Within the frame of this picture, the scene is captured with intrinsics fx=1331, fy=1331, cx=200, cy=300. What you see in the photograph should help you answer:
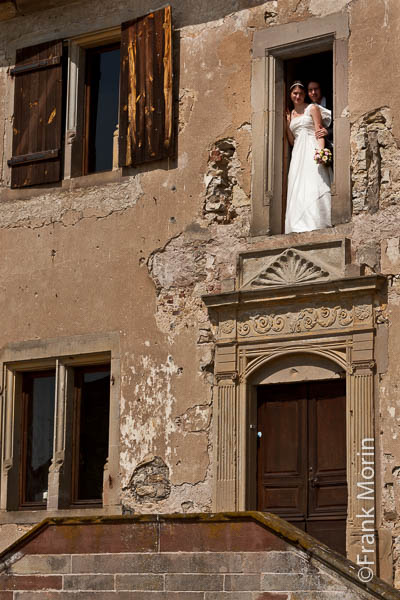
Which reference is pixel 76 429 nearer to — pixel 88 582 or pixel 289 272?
pixel 289 272

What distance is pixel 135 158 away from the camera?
13664 millimetres

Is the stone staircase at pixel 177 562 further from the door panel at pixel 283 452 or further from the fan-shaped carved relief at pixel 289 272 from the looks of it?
the fan-shaped carved relief at pixel 289 272

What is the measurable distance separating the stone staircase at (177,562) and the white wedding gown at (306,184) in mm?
3608

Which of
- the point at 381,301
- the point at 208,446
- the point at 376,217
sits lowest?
the point at 208,446

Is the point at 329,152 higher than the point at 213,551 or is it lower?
higher

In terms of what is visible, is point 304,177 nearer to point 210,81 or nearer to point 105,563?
point 210,81

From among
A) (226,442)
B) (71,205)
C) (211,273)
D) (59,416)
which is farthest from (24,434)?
(211,273)

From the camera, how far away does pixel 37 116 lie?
14.5m

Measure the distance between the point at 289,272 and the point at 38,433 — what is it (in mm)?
3429

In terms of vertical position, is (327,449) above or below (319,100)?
below

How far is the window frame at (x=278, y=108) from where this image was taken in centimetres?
1248

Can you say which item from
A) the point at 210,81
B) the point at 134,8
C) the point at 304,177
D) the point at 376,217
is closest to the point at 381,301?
the point at 376,217

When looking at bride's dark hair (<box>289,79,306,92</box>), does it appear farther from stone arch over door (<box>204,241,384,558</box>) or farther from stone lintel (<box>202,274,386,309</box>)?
stone lintel (<box>202,274,386,309</box>)

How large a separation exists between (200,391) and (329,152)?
2.60 m
